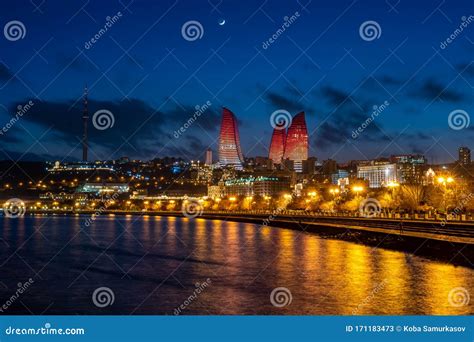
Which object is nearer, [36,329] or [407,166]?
[36,329]

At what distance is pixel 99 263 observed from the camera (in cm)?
1616

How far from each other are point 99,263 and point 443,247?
9134 mm

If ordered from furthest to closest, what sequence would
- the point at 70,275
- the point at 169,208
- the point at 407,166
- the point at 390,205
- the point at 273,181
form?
the point at 273,181
the point at 407,166
the point at 169,208
the point at 390,205
the point at 70,275

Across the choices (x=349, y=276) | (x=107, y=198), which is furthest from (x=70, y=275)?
(x=107, y=198)

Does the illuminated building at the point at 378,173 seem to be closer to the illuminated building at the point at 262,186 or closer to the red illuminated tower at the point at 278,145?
the illuminated building at the point at 262,186

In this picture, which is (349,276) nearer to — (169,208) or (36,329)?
(36,329)
